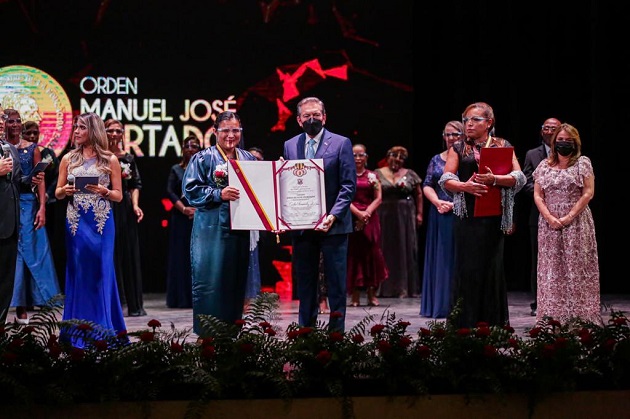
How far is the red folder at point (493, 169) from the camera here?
218 inches

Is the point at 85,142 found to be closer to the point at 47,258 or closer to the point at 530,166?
the point at 47,258

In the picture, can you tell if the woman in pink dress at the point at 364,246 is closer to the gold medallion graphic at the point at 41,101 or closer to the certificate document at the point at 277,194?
the gold medallion graphic at the point at 41,101

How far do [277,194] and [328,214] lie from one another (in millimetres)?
348

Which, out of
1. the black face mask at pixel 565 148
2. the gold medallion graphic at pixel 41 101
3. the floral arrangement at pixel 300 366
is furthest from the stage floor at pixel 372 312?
the floral arrangement at pixel 300 366

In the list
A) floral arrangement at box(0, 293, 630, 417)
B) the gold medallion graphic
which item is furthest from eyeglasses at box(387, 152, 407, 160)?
floral arrangement at box(0, 293, 630, 417)

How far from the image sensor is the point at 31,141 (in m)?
8.55

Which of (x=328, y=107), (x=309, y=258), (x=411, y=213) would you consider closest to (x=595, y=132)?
(x=411, y=213)

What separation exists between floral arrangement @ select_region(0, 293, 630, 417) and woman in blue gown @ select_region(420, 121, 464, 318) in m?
4.27

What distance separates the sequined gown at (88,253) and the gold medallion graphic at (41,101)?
15.0 feet

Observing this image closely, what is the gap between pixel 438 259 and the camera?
8531mm

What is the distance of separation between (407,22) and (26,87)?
438 cm

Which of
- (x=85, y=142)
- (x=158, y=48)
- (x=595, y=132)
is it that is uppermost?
(x=158, y=48)

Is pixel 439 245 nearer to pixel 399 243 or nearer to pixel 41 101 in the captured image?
pixel 399 243

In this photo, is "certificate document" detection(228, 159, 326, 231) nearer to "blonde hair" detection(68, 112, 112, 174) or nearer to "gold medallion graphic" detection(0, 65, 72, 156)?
"blonde hair" detection(68, 112, 112, 174)
